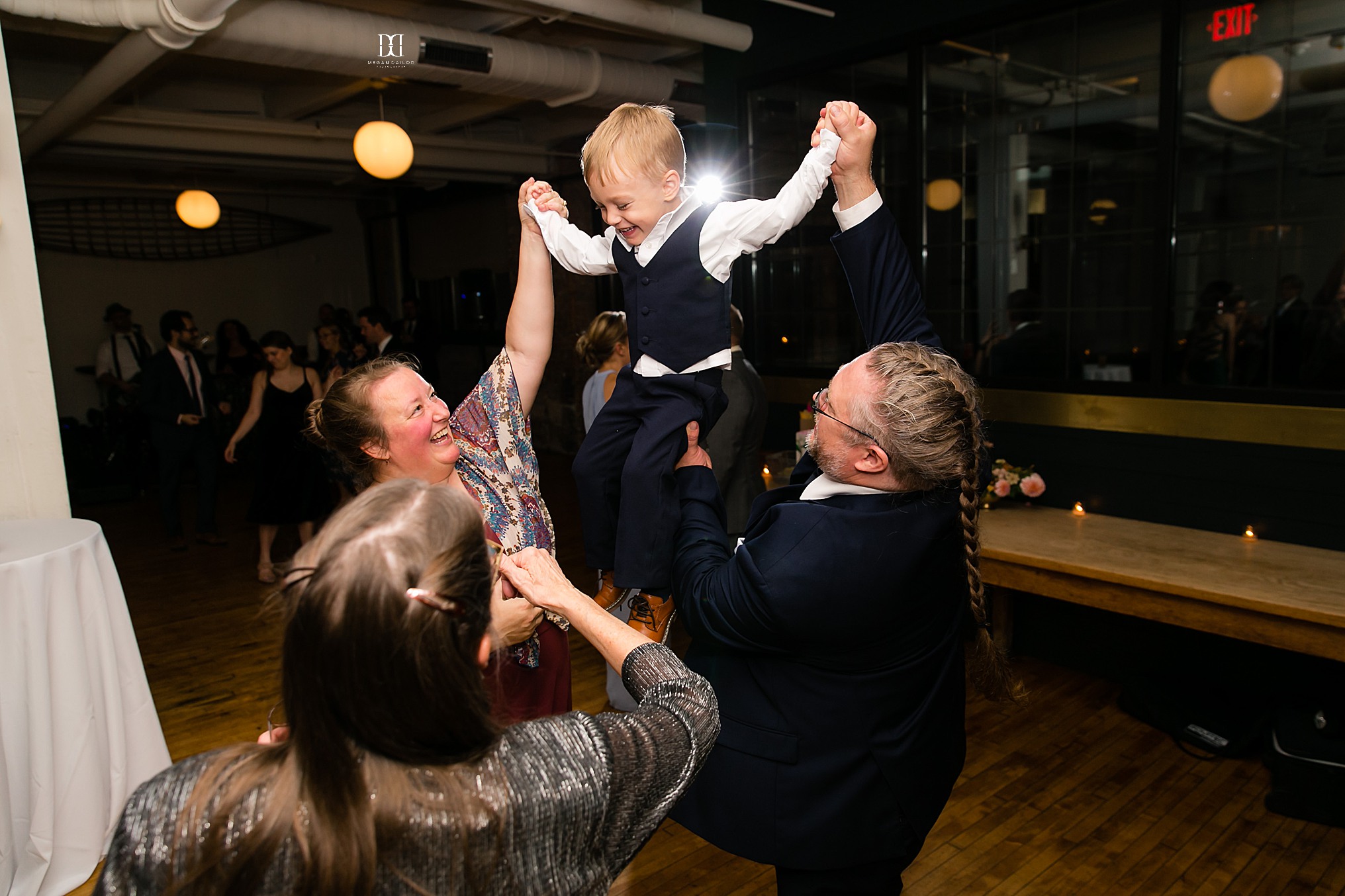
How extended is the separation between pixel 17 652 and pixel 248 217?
10320 mm

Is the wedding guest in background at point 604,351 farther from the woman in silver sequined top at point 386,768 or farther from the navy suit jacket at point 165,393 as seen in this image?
the navy suit jacket at point 165,393

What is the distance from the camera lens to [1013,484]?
4.23 m

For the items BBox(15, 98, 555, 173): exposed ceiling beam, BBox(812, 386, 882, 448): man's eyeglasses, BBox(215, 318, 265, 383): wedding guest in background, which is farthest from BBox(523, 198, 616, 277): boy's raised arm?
BBox(215, 318, 265, 383): wedding guest in background

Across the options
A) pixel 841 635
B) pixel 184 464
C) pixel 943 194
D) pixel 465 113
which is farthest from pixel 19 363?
pixel 465 113

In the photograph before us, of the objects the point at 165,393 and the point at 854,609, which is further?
the point at 165,393

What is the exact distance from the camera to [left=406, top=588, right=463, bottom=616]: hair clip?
0.78 meters

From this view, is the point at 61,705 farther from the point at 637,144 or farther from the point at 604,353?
the point at 637,144

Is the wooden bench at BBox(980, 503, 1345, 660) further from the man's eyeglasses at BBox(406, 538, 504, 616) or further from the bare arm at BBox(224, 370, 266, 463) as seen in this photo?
the bare arm at BBox(224, 370, 266, 463)

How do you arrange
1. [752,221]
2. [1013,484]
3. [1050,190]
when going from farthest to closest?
[1050,190], [1013,484], [752,221]

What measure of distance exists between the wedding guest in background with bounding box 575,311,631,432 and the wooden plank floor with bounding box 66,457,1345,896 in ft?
4.32

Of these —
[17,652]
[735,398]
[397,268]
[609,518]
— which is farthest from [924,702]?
[397,268]

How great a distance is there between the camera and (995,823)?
2.92 metres

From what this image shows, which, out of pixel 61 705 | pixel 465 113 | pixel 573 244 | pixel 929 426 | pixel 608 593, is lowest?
pixel 61 705

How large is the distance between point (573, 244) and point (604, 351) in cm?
189
